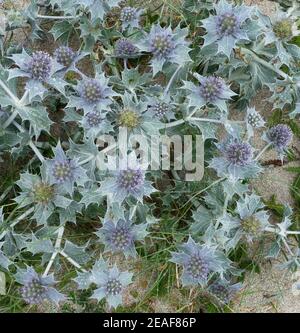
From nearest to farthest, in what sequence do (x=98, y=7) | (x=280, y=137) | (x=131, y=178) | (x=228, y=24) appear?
(x=131, y=178)
(x=228, y=24)
(x=98, y=7)
(x=280, y=137)

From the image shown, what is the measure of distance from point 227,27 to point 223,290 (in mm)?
1204

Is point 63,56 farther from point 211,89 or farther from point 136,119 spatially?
point 211,89

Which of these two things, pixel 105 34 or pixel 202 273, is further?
pixel 105 34

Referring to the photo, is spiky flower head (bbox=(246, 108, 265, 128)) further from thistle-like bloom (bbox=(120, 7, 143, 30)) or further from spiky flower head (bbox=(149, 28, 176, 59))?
thistle-like bloom (bbox=(120, 7, 143, 30))

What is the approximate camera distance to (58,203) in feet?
7.11

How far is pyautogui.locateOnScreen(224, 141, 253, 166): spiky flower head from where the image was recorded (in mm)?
2152

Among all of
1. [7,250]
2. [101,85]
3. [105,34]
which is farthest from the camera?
[105,34]

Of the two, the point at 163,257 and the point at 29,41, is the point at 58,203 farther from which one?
the point at 29,41

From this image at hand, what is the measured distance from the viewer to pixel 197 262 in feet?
7.16

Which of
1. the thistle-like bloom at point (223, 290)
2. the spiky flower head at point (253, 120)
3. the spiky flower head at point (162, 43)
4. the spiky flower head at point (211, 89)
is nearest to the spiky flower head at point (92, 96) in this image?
the spiky flower head at point (162, 43)

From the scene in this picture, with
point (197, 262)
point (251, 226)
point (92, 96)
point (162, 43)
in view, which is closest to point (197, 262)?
point (197, 262)

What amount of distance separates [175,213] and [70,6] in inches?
43.9
